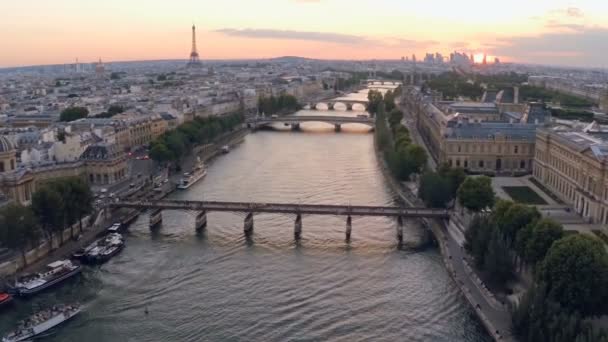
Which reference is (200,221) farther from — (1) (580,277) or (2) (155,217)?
(1) (580,277)

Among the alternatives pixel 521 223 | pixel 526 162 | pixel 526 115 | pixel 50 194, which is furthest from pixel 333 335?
pixel 526 115

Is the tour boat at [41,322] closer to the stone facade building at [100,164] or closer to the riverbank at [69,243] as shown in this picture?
the riverbank at [69,243]

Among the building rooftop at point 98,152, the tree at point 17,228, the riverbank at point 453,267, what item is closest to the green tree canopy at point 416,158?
the riverbank at point 453,267

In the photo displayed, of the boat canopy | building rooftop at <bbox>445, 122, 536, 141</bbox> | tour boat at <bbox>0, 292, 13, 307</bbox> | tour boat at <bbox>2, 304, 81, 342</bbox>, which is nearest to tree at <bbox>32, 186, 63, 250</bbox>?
the boat canopy

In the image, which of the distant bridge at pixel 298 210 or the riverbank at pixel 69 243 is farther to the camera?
the distant bridge at pixel 298 210

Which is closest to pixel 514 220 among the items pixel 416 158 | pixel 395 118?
pixel 416 158

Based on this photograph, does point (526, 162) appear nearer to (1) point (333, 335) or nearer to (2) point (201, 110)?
(1) point (333, 335)

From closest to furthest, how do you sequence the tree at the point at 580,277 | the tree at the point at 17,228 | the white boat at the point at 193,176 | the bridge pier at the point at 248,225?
the tree at the point at 580,277 < the tree at the point at 17,228 < the bridge pier at the point at 248,225 < the white boat at the point at 193,176
